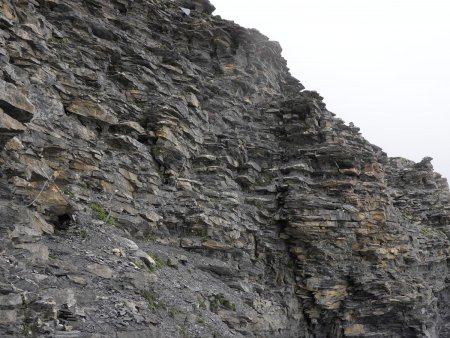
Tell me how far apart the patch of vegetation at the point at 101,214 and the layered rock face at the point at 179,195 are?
14cm

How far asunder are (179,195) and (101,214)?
6.02 meters

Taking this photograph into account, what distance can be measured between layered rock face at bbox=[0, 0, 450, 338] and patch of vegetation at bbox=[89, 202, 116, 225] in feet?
0.47

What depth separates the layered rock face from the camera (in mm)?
11727

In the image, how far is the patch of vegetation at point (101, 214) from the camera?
16875 mm

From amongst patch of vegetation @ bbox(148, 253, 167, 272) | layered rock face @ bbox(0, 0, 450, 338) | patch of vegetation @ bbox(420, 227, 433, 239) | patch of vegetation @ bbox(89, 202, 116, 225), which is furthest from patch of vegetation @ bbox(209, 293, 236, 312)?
patch of vegetation @ bbox(420, 227, 433, 239)

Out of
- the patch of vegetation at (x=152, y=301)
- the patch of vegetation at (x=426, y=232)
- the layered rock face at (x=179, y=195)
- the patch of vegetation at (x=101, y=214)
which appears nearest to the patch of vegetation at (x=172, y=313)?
the layered rock face at (x=179, y=195)

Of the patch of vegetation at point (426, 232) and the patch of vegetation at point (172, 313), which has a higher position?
the patch of vegetation at point (426, 232)

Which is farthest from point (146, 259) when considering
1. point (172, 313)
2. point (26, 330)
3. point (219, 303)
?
point (26, 330)

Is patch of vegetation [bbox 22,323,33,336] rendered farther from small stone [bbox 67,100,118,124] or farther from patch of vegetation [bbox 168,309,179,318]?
small stone [bbox 67,100,118,124]

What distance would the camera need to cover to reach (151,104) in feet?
80.8

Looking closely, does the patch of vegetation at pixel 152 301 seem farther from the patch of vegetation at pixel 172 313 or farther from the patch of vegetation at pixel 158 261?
the patch of vegetation at pixel 158 261

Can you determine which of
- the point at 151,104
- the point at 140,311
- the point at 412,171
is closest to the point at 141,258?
the point at 140,311

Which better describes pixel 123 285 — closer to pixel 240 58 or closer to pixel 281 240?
pixel 281 240

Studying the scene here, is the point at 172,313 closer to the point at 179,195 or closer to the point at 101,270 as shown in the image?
the point at 101,270
